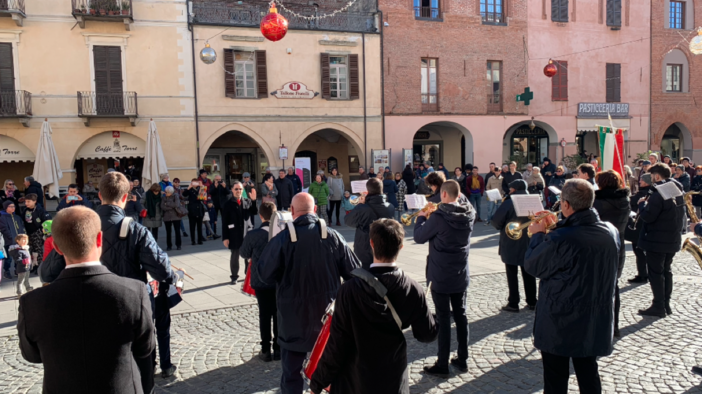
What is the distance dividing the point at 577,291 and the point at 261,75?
18.1 m

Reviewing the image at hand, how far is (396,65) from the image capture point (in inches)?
874

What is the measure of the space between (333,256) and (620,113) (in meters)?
25.5

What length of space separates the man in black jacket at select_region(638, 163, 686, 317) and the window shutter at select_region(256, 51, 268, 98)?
16002 millimetres

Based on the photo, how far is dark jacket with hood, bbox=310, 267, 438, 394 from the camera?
2914 mm

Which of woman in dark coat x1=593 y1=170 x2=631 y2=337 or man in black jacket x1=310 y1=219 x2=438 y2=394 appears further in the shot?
woman in dark coat x1=593 y1=170 x2=631 y2=337

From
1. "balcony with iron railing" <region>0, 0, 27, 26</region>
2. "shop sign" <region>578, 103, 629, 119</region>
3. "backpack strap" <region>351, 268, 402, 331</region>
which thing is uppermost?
"balcony with iron railing" <region>0, 0, 27, 26</region>

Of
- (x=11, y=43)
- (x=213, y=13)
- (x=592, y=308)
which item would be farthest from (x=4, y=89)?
(x=592, y=308)

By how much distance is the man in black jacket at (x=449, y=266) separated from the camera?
494 centimetres

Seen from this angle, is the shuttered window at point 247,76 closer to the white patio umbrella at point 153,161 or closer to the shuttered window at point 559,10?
the white patio umbrella at point 153,161

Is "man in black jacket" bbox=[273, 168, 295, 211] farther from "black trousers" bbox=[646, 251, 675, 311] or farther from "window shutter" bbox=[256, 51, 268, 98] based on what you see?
"black trousers" bbox=[646, 251, 675, 311]

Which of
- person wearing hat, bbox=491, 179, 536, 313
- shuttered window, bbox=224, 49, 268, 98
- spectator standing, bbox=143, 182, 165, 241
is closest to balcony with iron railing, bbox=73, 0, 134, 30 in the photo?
shuttered window, bbox=224, 49, 268, 98

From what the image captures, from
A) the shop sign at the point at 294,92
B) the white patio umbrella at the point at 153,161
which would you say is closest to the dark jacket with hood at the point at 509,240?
the white patio umbrella at the point at 153,161

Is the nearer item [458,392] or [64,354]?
[64,354]

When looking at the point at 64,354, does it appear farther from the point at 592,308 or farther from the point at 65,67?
the point at 65,67
